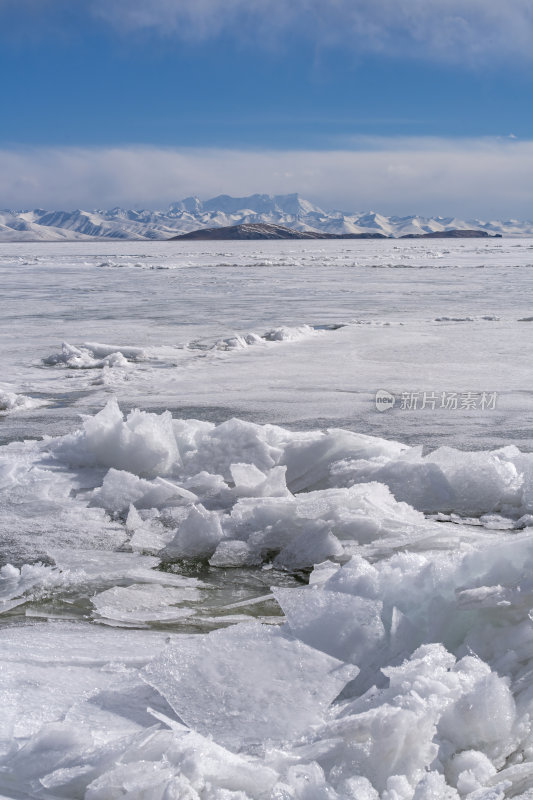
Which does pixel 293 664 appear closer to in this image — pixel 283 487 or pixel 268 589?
pixel 268 589

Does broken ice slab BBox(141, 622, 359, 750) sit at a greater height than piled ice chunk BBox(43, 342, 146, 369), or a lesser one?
lesser

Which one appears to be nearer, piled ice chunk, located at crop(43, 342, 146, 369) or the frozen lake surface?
the frozen lake surface

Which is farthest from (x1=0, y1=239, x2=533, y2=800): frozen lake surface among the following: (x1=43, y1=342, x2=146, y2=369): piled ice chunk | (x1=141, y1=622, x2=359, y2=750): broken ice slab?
(x1=43, y1=342, x2=146, y2=369): piled ice chunk

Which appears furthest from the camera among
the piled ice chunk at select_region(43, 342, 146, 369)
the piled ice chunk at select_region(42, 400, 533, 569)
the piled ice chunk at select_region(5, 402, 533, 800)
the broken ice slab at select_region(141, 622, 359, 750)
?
the piled ice chunk at select_region(43, 342, 146, 369)

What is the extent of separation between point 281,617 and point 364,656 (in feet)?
2.06

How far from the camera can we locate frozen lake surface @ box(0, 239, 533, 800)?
67.9 inches

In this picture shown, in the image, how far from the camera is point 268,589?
2971mm
